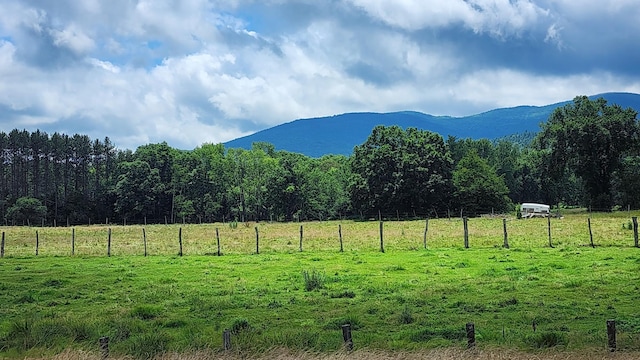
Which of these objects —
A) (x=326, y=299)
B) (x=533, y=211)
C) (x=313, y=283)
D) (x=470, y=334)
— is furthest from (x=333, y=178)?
(x=470, y=334)

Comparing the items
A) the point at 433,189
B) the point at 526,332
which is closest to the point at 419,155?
the point at 433,189

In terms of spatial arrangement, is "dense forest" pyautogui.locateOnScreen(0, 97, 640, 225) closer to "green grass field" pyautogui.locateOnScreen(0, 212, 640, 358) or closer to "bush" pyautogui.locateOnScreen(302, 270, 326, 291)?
"green grass field" pyautogui.locateOnScreen(0, 212, 640, 358)

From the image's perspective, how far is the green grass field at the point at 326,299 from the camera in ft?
37.7

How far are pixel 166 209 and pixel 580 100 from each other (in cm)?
7203

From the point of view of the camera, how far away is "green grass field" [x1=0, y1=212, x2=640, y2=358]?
1150 centimetres

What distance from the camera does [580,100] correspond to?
74.3m

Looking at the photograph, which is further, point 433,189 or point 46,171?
point 46,171

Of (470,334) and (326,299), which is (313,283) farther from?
(470,334)

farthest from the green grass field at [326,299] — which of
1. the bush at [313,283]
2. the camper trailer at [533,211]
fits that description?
the camper trailer at [533,211]

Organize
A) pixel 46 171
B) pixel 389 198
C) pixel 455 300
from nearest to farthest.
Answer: pixel 455 300 → pixel 389 198 → pixel 46 171

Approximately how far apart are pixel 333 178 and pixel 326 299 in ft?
312

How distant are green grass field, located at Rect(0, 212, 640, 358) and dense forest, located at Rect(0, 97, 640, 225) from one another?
4215 centimetres

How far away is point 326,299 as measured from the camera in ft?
56.5

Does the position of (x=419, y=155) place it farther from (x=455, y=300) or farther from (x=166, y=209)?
(x=455, y=300)
